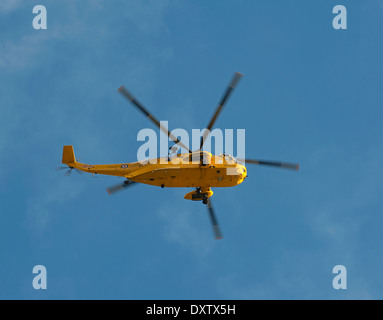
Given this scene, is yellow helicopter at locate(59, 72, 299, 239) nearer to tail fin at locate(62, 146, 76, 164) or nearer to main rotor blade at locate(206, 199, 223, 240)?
main rotor blade at locate(206, 199, 223, 240)

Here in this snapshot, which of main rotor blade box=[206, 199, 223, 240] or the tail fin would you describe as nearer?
main rotor blade box=[206, 199, 223, 240]

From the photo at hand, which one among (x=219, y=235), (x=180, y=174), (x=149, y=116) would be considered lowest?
(x=219, y=235)

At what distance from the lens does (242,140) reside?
208ft

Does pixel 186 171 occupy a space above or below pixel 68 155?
below

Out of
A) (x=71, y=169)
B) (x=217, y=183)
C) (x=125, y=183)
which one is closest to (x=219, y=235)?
(x=217, y=183)

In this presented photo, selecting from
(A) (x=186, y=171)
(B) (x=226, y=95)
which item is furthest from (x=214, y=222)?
(B) (x=226, y=95)

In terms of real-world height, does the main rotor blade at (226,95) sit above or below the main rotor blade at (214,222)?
above

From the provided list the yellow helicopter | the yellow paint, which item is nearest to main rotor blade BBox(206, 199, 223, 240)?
the yellow helicopter

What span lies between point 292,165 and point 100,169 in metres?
14.8

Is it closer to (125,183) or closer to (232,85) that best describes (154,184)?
(125,183)

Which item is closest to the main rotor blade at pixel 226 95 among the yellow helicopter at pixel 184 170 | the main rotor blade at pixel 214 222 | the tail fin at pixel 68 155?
the yellow helicopter at pixel 184 170

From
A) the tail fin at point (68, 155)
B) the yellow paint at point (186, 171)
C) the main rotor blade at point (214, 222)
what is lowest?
the main rotor blade at point (214, 222)

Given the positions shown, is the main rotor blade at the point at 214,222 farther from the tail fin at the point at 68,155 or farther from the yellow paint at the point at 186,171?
the tail fin at the point at 68,155

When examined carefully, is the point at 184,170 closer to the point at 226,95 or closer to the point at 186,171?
the point at 186,171
